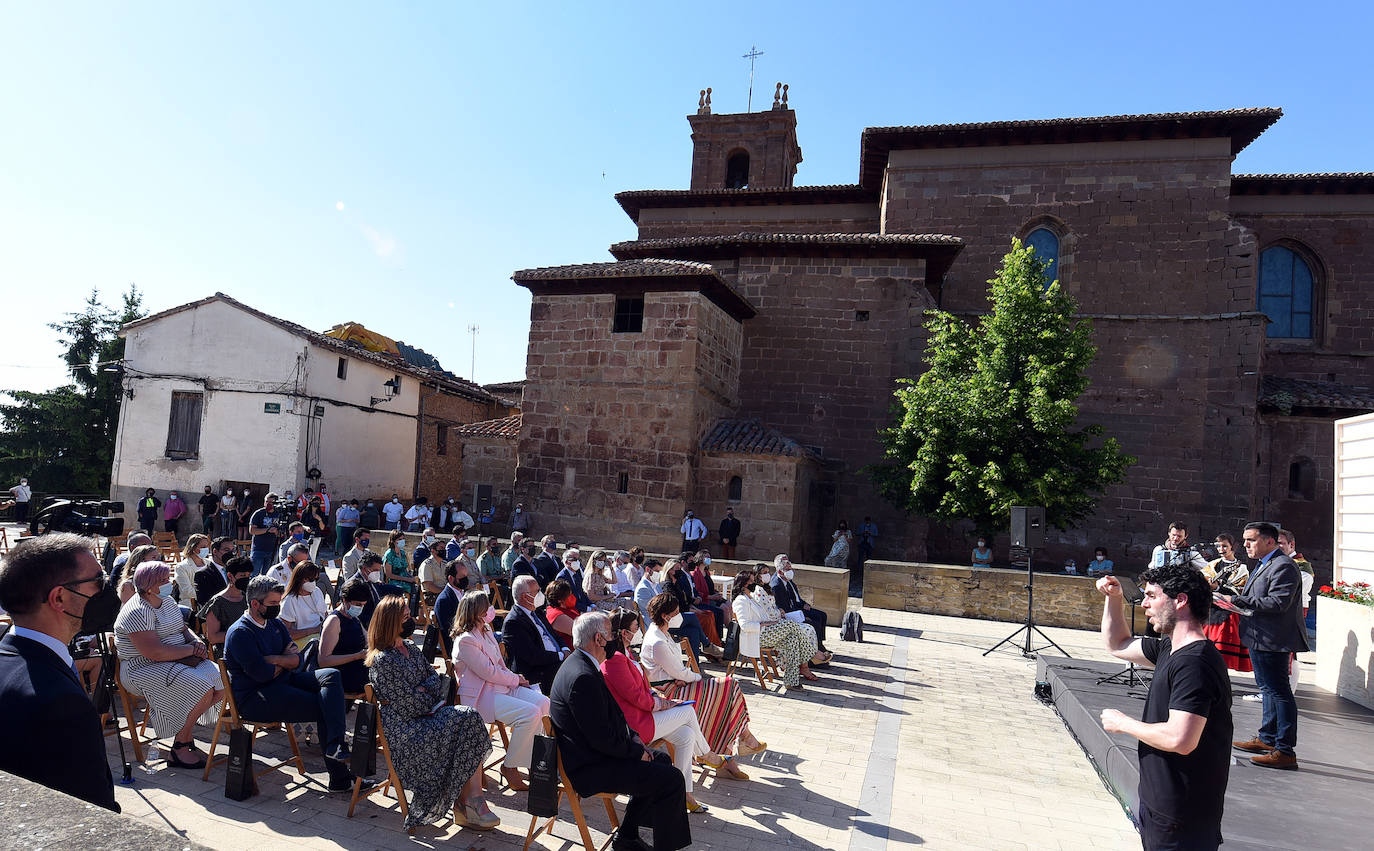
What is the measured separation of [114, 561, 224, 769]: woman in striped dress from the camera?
520 cm

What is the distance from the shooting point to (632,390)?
18031mm

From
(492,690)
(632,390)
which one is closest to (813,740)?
(492,690)

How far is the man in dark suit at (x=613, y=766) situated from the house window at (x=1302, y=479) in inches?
854

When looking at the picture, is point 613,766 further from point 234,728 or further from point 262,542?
point 262,542

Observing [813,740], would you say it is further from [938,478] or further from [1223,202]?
[1223,202]

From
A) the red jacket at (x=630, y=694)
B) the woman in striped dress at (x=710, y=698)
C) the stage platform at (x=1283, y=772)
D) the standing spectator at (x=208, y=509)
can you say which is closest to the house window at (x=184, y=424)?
the standing spectator at (x=208, y=509)

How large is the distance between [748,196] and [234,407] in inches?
662

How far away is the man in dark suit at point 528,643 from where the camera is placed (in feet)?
20.8

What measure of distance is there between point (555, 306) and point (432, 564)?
1005 centimetres

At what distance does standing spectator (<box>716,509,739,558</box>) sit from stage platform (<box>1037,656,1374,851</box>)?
31.1 ft

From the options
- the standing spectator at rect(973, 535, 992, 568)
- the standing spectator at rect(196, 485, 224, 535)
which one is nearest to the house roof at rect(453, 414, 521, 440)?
the standing spectator at rect(196, 485, 224, 535)

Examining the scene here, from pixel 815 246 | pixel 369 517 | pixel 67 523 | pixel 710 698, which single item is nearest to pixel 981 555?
pixel 815 246

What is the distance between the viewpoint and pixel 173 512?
20.2m

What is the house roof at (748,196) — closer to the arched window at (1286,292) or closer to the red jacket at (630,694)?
the arched window at (1286,292)
